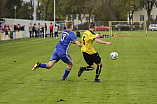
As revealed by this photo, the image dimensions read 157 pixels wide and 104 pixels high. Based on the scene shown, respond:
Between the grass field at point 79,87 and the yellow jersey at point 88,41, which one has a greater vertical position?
the yellow jersey at point 88,41

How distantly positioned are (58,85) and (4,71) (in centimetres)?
387

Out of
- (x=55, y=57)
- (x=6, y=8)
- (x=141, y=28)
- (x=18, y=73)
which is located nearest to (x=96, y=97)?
(x=55, y=57)

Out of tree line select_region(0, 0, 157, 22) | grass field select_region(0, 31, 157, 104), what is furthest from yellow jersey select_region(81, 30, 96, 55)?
tree line select_region(0, 0, 157, 22)

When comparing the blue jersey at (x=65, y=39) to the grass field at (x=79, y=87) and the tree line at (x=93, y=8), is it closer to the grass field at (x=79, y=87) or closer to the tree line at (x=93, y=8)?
the grass field at (x=79, y=87)

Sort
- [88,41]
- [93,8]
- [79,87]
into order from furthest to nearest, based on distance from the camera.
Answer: [93,8] < [88,41] < [79,87]

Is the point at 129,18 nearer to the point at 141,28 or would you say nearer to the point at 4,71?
the point at 141,28

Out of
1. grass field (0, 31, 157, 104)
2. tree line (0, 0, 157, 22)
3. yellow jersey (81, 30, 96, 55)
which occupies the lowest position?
grass field (0, 31, 157, 104)

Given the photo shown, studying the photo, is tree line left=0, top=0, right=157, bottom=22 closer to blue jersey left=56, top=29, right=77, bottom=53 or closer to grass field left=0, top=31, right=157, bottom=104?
grass field left=0, top=31, right=157, bottom=104

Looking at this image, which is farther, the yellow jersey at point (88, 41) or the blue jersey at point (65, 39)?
the blue jersey at point (65, 39)

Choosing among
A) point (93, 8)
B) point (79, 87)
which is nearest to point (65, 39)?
point (79, 87)

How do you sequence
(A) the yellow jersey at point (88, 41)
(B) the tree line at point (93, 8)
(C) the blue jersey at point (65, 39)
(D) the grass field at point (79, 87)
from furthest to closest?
1. (B) the tree line at point (93, 8)
2. (C) the blue jersey at point (65, 39)
3. (A) the yellow jersey at point (88, 41)
4. (D) the grass field at point (79, 87)

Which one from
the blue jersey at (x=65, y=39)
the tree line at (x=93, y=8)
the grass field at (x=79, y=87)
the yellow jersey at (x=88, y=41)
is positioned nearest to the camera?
the grass field at (x=79, y=87)

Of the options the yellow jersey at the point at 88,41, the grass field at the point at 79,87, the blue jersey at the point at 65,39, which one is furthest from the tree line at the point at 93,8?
the yellow jersey at the point at 88,41

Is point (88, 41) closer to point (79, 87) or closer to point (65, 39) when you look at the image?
point (65, 39)
